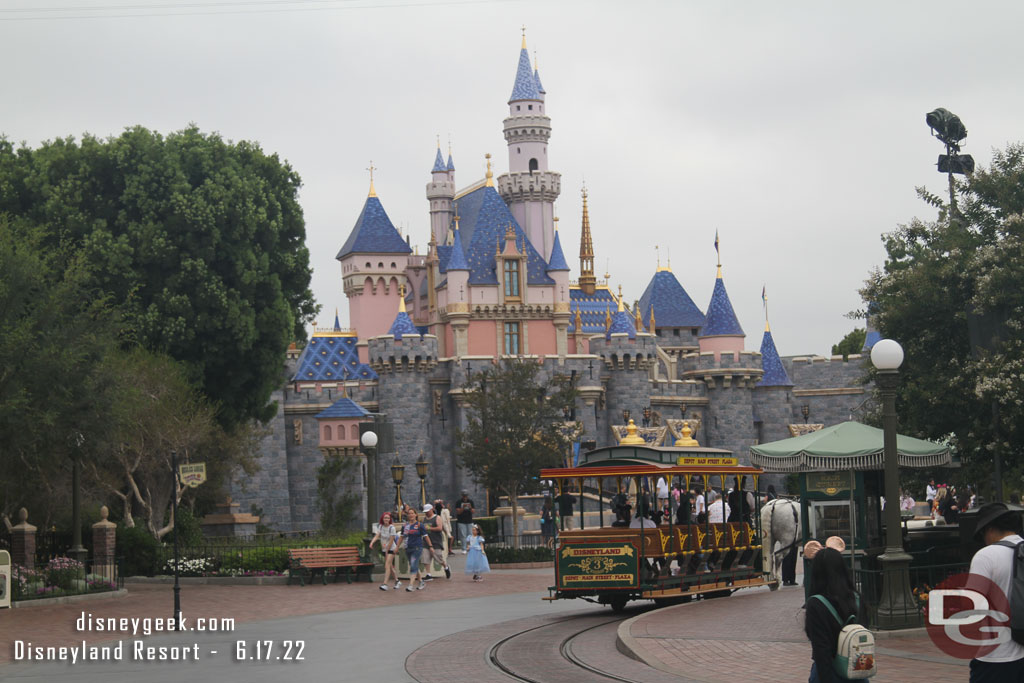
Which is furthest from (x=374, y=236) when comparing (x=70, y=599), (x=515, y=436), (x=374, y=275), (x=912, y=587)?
(x=912, y=587)

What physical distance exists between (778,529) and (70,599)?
11.8 metres

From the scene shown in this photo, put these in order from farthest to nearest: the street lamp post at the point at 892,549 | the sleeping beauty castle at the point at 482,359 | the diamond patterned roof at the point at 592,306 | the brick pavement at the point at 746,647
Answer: the diamond patterned roof at the point at 592,306 < the sleeping beauty castle at the point at 482,359 < the street lamp post at the point at 892,549 < the brick pavement at the point at 746,647

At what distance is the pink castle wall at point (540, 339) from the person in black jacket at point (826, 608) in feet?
173

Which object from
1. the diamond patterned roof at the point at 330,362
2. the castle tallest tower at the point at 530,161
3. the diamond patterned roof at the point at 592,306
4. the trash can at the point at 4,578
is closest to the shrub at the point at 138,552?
the trash can at the point at 4,578

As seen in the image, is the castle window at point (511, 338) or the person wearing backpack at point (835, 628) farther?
the castle window at point (511, 338)

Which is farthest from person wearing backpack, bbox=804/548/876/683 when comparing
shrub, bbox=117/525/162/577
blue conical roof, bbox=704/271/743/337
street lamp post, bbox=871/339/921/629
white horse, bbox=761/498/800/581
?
blue conical roof, bbox=704/271/743/337

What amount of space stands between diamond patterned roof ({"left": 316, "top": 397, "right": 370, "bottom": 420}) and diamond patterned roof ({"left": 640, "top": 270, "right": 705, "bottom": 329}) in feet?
103

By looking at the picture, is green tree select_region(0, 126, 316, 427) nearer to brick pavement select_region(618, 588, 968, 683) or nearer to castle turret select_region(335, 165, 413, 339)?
castle turret select_region(335, 165, 413, 339)

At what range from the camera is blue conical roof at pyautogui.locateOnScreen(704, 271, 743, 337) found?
65500 millimetres

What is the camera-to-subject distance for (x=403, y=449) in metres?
55.7

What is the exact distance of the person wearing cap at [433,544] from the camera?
27.6 m

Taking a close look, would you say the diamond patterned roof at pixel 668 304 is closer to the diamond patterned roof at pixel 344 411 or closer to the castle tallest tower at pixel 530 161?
the castle tallest tower at pixel 530 161

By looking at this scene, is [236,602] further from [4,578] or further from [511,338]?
[511,338]

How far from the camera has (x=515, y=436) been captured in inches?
1703
